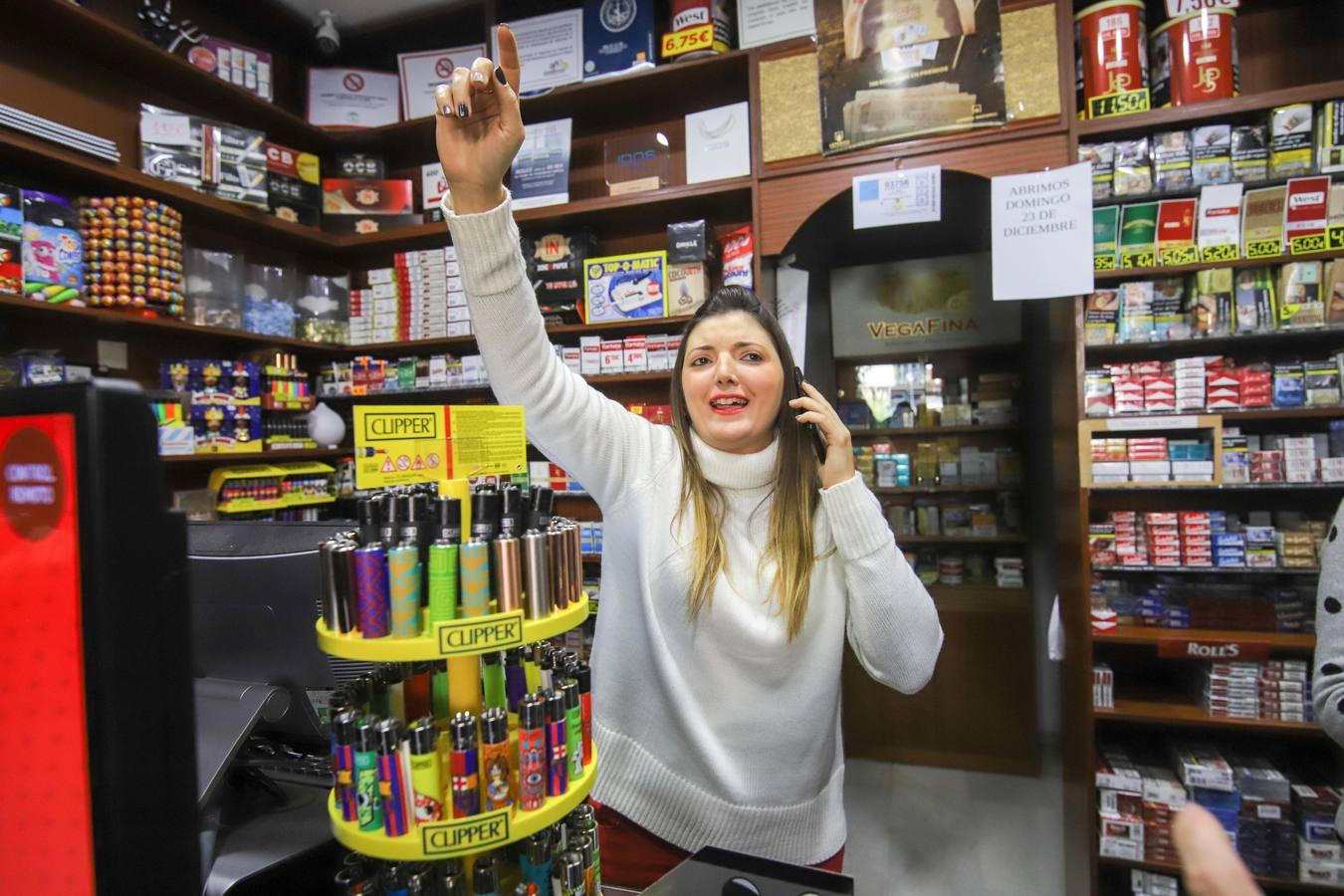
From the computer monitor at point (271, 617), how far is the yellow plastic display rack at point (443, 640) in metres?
0.31

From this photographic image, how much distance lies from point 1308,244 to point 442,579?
2.83m

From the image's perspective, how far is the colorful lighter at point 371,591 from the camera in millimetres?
752

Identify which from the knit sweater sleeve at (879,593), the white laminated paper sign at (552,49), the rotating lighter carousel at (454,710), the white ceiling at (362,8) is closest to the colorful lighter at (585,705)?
the rotating lighter carousel at (454,710)

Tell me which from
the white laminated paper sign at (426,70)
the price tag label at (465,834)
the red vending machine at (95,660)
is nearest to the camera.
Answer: the red vending machine at (95,660)

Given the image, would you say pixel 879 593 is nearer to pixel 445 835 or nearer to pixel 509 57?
pixel 445 835

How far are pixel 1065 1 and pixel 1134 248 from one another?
0.89m

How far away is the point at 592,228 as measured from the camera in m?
3.34

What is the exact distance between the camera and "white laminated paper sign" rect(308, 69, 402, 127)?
352 cm

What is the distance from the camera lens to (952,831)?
3096 millimetres

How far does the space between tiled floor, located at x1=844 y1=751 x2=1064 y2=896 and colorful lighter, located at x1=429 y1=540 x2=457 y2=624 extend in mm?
2515

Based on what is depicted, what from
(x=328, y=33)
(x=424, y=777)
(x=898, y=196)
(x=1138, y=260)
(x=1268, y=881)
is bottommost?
(x=1268, y=881)

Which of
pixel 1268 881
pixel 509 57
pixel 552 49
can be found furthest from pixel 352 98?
pixel 1268 881

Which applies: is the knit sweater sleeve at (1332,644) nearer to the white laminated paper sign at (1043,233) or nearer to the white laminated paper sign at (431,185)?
the white laminated paper sign at (1043,233)

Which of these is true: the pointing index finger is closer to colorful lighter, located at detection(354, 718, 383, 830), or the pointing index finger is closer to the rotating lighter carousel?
A: the rotating lighter carousel
